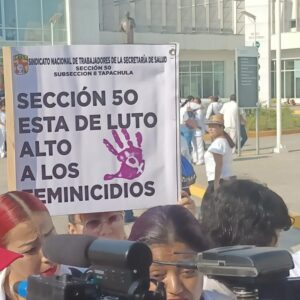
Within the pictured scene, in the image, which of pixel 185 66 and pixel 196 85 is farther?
pixel 196 85

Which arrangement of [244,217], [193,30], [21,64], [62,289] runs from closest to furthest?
[62,289]
[244,217]
[21,64]
[193,30]

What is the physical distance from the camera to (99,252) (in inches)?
46.2

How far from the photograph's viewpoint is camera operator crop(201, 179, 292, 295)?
238 cm

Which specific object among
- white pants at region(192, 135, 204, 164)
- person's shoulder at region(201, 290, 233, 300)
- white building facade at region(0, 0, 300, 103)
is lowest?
white pants at region(192, 135, 204, 164)

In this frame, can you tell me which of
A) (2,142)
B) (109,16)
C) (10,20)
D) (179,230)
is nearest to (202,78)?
(109,16)

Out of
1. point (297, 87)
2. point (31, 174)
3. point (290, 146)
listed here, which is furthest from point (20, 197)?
point (297, 87)

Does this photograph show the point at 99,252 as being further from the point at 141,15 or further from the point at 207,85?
the point at 141,15

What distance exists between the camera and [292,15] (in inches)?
2095

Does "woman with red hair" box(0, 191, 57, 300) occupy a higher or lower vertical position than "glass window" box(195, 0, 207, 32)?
lower

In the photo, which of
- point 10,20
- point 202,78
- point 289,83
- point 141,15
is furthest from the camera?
point 141,15

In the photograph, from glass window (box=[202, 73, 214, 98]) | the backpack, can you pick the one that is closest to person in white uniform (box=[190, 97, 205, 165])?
the backpack

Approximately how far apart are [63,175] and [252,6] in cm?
4941

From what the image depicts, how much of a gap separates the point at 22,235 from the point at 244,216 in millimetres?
733

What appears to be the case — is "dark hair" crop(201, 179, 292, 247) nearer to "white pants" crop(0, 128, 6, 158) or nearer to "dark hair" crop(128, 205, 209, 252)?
"dark hair" crop(128, 205, 209, 252)
